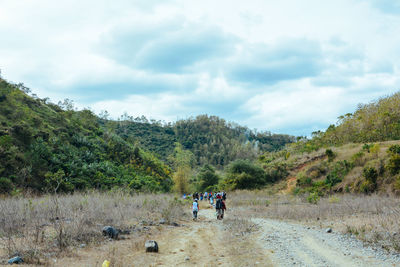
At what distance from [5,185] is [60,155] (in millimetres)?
8907

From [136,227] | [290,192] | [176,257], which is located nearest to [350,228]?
[176,257]

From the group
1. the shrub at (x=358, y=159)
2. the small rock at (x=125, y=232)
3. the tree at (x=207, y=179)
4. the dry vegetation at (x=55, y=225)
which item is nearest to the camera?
the dry vegetation at (x=55, y=225)

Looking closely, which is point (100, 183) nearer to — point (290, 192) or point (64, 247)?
point (290, 192)

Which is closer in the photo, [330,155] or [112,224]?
[112,224]

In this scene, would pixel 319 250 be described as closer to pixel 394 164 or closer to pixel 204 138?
pixel 394 164

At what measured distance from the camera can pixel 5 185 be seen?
25781 mm

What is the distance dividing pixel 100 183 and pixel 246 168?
21.0m

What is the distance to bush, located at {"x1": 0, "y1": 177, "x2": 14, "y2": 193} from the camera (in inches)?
999

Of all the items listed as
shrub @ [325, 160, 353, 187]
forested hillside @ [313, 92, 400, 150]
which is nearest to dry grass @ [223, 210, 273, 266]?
shrub @ [325, 160, 353, 187]

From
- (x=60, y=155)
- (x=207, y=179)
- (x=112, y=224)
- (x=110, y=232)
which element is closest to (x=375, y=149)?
(x=207, y=179)

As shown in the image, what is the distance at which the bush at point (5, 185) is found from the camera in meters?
25.4

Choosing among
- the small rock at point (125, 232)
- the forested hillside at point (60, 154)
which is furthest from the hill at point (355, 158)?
the forested hillside at point (60, 154)

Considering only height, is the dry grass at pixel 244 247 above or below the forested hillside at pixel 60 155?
below

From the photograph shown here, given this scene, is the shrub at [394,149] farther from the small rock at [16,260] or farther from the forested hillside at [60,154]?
the small rock at [16,260]
